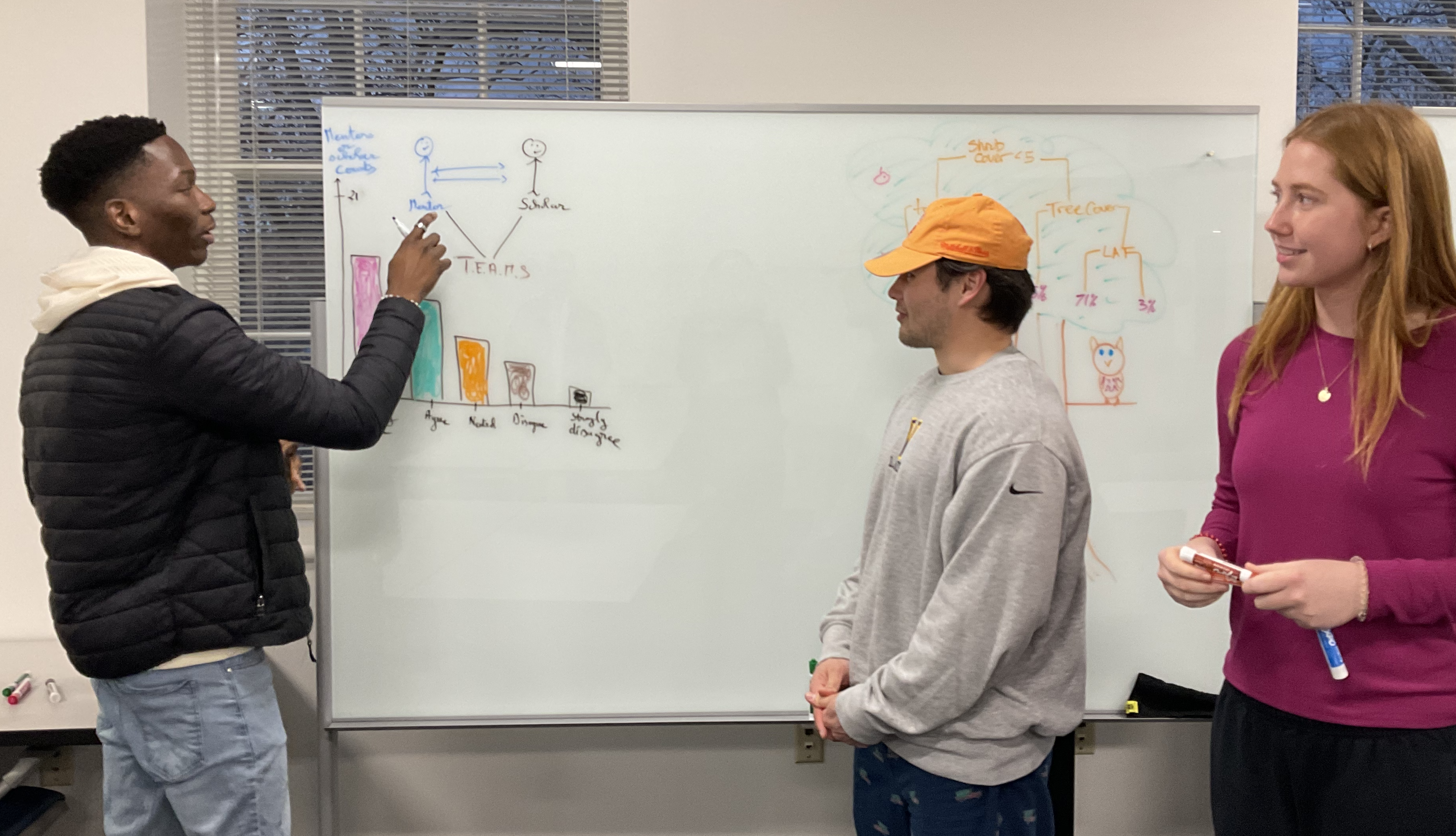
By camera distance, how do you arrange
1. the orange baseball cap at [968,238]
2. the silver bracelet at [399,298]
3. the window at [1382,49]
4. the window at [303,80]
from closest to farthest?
the orange baseball cap at [968,238] → the silver bracelet at [399,298] → the window at [303,80] → the window at [1382,49]

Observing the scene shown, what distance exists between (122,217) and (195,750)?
825 millimetres

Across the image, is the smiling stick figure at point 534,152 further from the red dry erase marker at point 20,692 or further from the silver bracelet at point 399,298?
the red dry erase marker at point 20,692

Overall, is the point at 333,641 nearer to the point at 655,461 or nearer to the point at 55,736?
the point at 55,736

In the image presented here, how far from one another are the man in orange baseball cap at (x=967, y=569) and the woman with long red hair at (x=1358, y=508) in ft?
0.61

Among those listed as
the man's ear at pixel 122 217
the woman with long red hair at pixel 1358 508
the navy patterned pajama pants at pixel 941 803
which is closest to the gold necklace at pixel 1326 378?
the woman with long red hair at pixel 1358 508

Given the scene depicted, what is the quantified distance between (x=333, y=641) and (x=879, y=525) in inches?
46.4

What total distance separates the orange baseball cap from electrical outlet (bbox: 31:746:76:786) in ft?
7.21

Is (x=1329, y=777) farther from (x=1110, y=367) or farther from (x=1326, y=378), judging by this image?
(x=1110, y=367)

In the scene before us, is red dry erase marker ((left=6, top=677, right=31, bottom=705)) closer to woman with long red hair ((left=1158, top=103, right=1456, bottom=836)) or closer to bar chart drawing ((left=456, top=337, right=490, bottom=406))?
bar chart drawing ((left=456, top=337, right=490, bottom=406))

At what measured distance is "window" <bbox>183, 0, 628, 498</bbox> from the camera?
2447 mm

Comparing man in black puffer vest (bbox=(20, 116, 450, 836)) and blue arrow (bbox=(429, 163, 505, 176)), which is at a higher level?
blue arrow (bbox=(429, 163, 505, 176))

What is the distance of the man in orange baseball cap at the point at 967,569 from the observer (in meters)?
1.23

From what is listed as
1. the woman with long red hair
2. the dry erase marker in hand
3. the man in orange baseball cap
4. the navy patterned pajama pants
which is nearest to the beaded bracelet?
the woman with long red hair

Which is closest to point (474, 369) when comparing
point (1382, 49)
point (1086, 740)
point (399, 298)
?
point (399, 298)
